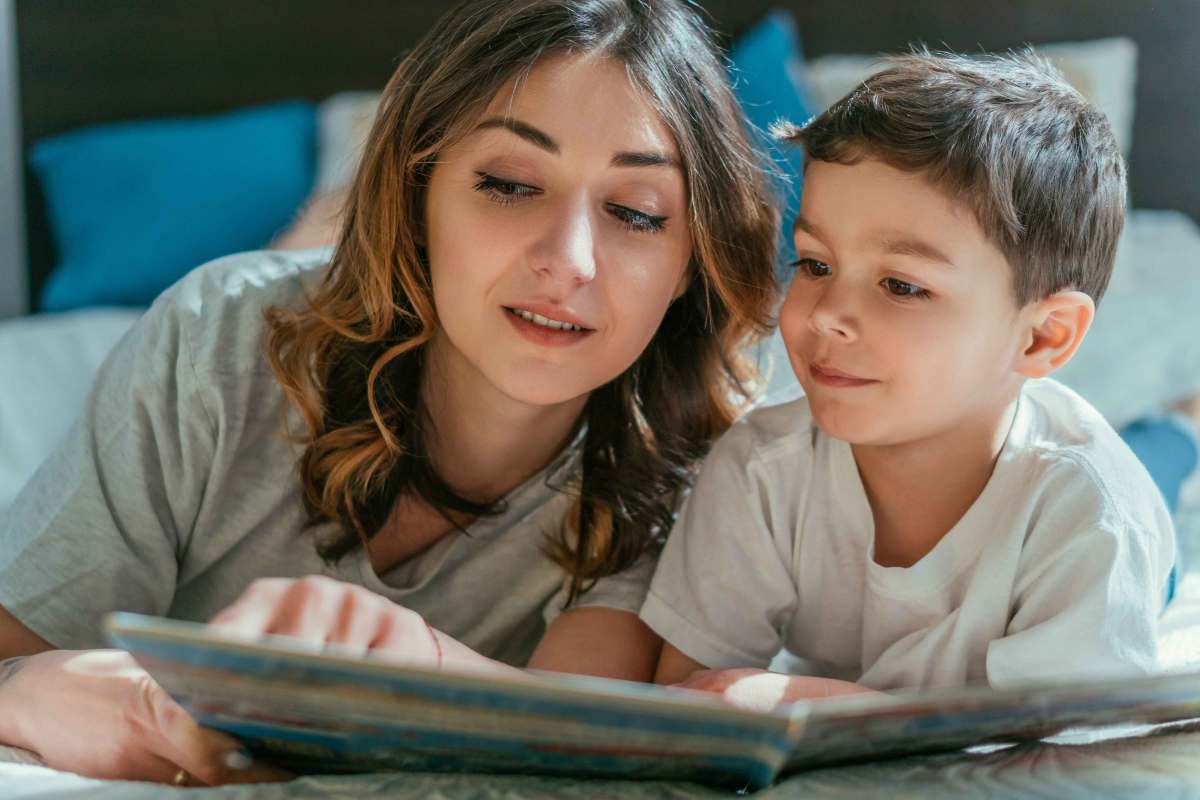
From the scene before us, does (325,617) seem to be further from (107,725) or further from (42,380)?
(42,380)

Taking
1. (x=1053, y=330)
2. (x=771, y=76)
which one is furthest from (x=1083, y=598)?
(x=771, y=76)

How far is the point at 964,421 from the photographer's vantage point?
3.87 ft

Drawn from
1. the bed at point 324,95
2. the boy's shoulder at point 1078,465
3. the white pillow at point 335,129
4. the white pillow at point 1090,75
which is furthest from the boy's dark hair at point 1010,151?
the white pillow at point 335,129

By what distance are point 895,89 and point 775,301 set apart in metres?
0.29

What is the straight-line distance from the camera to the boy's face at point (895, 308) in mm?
1071

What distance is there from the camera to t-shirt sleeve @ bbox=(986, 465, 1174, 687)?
1.01 m

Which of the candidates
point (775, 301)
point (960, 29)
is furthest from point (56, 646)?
point (960, 29)

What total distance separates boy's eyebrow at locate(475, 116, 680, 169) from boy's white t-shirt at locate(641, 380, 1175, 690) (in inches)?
11.6

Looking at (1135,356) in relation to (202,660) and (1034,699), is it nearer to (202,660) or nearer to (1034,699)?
(1034,699)

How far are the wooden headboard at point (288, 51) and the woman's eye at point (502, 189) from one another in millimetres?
1843

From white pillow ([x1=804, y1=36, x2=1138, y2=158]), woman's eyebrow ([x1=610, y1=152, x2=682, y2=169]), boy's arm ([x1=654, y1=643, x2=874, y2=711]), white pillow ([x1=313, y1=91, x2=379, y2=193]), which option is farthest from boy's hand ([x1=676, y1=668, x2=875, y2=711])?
white pillow ([x1=313, y1=91, x2=379, y2=193])

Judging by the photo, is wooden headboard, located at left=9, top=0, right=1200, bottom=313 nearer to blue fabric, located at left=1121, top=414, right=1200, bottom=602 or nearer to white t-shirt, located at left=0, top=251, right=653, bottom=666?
blue fabric, located at left=1121, top=414, right=1200, bottom=602

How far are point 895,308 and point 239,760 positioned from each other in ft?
2.09

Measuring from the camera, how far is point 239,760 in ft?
2.96
